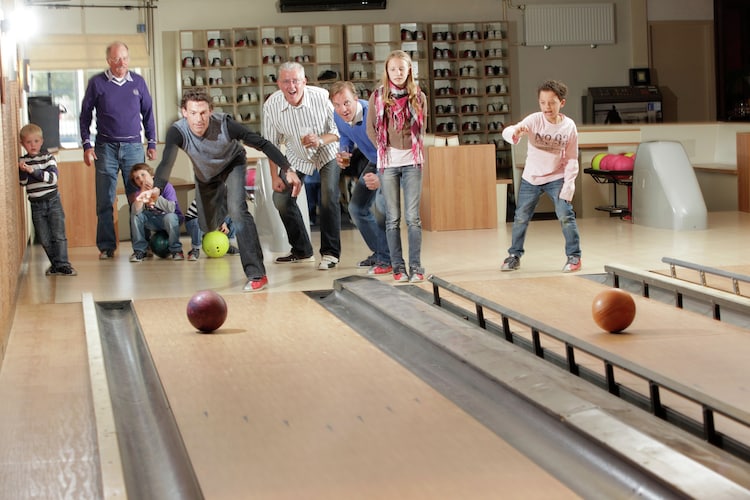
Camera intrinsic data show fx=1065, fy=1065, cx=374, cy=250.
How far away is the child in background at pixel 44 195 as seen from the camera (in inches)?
288

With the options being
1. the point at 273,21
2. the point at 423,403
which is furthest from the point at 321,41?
the point at 423,403

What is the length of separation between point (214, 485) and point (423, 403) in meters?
1.03

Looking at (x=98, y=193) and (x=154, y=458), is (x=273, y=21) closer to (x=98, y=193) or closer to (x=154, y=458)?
(x=98, y=193)

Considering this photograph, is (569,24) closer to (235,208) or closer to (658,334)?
(235,208)

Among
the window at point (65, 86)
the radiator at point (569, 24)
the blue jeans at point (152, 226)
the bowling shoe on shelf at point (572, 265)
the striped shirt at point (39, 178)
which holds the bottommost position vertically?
the bowling shoe on shelf at point (572, 265)

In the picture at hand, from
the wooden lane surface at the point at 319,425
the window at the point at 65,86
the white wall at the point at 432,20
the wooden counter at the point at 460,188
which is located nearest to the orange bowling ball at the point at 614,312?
the wooden lane surface at the point at 319,425

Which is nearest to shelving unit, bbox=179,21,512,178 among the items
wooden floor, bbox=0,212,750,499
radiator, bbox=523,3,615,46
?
radiator, bbox=523,3,615,46

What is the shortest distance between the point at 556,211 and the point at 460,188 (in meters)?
3.09

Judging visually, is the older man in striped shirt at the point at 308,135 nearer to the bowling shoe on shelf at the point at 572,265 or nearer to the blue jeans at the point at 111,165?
the blue jeans at the point at 111,165

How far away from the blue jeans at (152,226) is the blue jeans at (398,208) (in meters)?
2.38

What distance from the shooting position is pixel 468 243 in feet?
28.8

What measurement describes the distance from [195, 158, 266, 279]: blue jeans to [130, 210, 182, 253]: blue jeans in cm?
183

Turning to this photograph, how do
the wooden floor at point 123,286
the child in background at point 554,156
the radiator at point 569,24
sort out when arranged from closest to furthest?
the wooden floor at point 123,286, the child in background at point 554,156, the radiator at point 569,24

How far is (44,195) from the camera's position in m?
7.34
